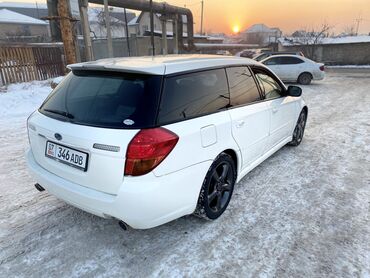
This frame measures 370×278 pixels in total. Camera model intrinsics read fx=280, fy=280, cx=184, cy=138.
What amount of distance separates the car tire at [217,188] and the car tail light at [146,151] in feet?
2.21

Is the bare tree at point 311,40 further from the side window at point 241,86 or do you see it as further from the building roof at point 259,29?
the building roof at point 259,29

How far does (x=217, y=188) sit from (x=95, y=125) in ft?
4.53

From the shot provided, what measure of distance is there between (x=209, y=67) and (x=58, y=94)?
1519 mm

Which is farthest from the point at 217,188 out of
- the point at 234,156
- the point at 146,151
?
the point at 146,151

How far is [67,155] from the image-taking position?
7.57 feet

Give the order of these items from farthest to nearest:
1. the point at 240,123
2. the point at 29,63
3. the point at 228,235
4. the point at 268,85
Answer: the point at 29,63 → the point at 268,85 → the point at 240,123 → the point at 228,235

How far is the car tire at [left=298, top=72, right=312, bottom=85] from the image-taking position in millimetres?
13695

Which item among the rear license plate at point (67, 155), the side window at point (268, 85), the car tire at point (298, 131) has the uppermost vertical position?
the side window at point (268, 85)

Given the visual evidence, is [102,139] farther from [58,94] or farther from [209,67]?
[209,67]

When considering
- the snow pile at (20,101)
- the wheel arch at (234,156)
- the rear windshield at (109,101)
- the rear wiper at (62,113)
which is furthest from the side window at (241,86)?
the snow pile at (20,101)

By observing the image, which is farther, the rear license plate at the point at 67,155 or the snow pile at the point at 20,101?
the snow pile at the point at 20,101

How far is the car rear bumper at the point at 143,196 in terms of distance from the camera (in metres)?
2.09

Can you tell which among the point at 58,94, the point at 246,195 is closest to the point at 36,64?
the point at 58,94

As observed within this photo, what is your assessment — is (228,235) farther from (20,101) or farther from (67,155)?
(20,101)
